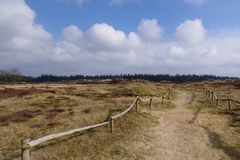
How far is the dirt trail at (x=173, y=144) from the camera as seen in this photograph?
53.5 ft

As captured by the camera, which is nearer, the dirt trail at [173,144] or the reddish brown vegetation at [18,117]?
the dirt trail at [173,144]

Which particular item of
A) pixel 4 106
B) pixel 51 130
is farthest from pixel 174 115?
pixel 4 106

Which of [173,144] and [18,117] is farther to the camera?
[18,117]

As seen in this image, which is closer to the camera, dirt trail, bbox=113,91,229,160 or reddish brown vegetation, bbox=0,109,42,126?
dirt trail, bbox=113,91,229,160

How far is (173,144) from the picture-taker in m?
18.5

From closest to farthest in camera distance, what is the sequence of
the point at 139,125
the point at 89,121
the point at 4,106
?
the point at 139,125 → the point at 89,121 → the point at 4,106

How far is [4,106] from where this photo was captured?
125 feet

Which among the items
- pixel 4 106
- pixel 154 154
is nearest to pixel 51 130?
pixel 154 154

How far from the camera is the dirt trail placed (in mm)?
16312

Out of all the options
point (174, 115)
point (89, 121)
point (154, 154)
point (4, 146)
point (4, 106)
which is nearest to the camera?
point (154, 154)

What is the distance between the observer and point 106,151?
1711cm

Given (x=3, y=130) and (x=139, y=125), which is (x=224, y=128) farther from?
(x=3, y=130)

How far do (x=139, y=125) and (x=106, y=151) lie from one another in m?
6.48

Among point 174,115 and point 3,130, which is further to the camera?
point 174,115
